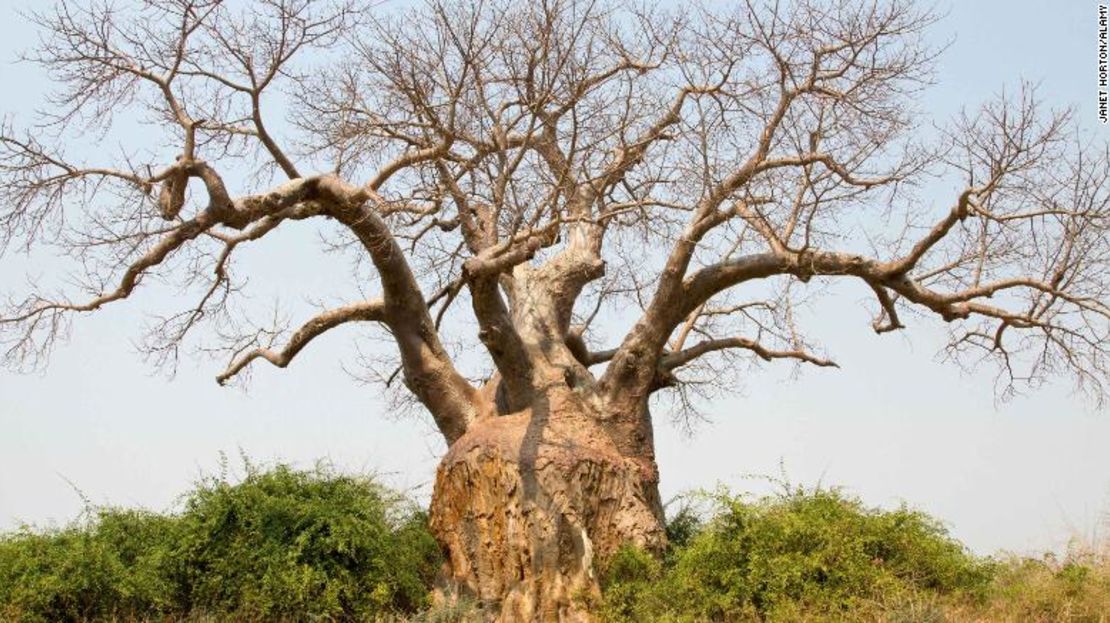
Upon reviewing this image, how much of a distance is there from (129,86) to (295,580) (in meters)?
4.86

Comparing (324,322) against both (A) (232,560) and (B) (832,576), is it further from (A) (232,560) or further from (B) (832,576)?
(B) (832,576)

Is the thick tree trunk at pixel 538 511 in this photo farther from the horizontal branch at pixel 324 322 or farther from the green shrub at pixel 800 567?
the horizontal branch at pixel 324 322

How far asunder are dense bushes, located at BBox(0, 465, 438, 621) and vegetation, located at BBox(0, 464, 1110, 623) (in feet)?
0.06

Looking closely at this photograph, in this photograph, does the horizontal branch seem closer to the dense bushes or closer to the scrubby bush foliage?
the dense bushes

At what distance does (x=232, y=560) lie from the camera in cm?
1168

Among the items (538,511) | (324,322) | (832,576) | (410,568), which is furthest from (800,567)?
(324,322)

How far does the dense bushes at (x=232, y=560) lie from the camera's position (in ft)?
36.8

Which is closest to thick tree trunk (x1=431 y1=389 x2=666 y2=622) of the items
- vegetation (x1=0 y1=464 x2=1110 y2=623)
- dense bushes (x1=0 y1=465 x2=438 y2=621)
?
vegetation (x1=0 y1=464 x2=1110 y2=623)

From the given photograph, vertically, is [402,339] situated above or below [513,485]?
above

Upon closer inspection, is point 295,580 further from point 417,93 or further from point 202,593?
point 417,93

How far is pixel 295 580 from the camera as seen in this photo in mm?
11312

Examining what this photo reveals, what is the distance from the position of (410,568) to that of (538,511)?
79.6 inches

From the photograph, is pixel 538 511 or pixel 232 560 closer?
pixel 538 511

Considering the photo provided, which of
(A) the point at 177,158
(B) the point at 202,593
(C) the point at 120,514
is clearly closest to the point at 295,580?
(B) the point at 202,593
